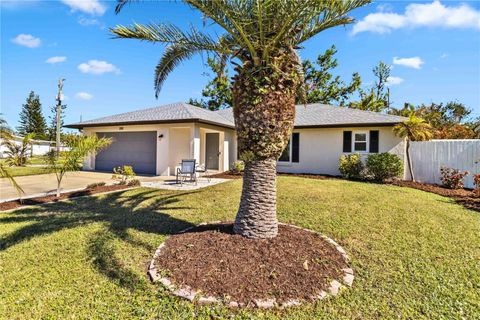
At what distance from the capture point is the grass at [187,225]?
11.3 ft

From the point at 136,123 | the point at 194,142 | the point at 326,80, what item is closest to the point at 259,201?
the point at 194,142

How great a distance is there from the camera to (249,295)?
360 cm

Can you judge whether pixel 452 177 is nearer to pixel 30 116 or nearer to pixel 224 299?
pixel 224 299

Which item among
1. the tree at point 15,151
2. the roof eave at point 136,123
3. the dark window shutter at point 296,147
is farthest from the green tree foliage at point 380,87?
the tree at point 15,151

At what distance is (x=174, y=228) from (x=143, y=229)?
766mm

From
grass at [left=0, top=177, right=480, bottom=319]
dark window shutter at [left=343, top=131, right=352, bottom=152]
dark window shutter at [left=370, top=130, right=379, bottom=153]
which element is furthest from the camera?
dark window shutter at [left=343, top=131, right=352, bottom=152]

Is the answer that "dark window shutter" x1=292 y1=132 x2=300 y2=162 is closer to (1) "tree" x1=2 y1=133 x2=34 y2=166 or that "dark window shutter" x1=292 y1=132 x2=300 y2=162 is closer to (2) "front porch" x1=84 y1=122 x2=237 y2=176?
(2) "front porch" x1=84 y1=122 x2=237 y2=176

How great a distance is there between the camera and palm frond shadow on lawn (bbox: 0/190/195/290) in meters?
4.58

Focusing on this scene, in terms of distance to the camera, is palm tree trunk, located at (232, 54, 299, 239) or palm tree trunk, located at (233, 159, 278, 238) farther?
palm tree trunk, located at (233, 159, 278, 238)

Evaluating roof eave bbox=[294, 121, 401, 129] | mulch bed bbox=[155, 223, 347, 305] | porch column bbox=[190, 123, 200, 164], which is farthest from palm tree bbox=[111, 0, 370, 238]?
roof eave bbox=[294, 121, 401, 129]

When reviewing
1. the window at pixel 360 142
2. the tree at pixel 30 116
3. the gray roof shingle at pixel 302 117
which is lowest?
the window at pixel 360 142

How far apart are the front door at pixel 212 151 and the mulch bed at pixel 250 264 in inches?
550

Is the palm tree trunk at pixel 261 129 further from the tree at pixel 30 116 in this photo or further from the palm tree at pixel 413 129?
the tree at pixel 30 116

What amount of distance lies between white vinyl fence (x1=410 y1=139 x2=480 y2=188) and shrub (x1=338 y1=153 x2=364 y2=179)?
10.2 feet
